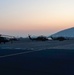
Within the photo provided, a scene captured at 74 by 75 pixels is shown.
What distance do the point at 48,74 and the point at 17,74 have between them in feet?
4.97

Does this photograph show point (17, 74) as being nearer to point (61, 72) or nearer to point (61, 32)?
point (61, 72)

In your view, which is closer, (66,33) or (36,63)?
(36,63)

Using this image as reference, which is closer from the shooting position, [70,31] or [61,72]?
[61,72]

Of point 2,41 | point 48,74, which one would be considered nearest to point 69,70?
point 48,74

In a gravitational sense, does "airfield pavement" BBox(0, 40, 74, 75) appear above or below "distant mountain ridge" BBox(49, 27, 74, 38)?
below

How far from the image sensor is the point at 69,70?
44.1 ft

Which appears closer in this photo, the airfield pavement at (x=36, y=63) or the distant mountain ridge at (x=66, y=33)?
the airfield pavement at (x=36, y=63)

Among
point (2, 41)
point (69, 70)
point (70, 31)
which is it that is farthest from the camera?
point (70, 31)

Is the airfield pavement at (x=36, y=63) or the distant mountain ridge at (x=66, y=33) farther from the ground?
the distant mountain ridge at (x=66, y=33)

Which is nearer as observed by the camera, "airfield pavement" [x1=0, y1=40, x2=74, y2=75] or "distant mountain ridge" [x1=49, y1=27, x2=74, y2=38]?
"airfield pavement" [x1=0, y1=40, x2=74, y2=75]

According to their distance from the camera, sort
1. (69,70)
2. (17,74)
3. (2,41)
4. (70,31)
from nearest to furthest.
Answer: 1. (17,74)
2. (69,70)
3. (2,41)
4. (70,31)

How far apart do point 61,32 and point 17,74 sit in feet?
567

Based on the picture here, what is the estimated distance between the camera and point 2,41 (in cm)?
5931

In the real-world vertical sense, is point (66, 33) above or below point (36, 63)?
above
